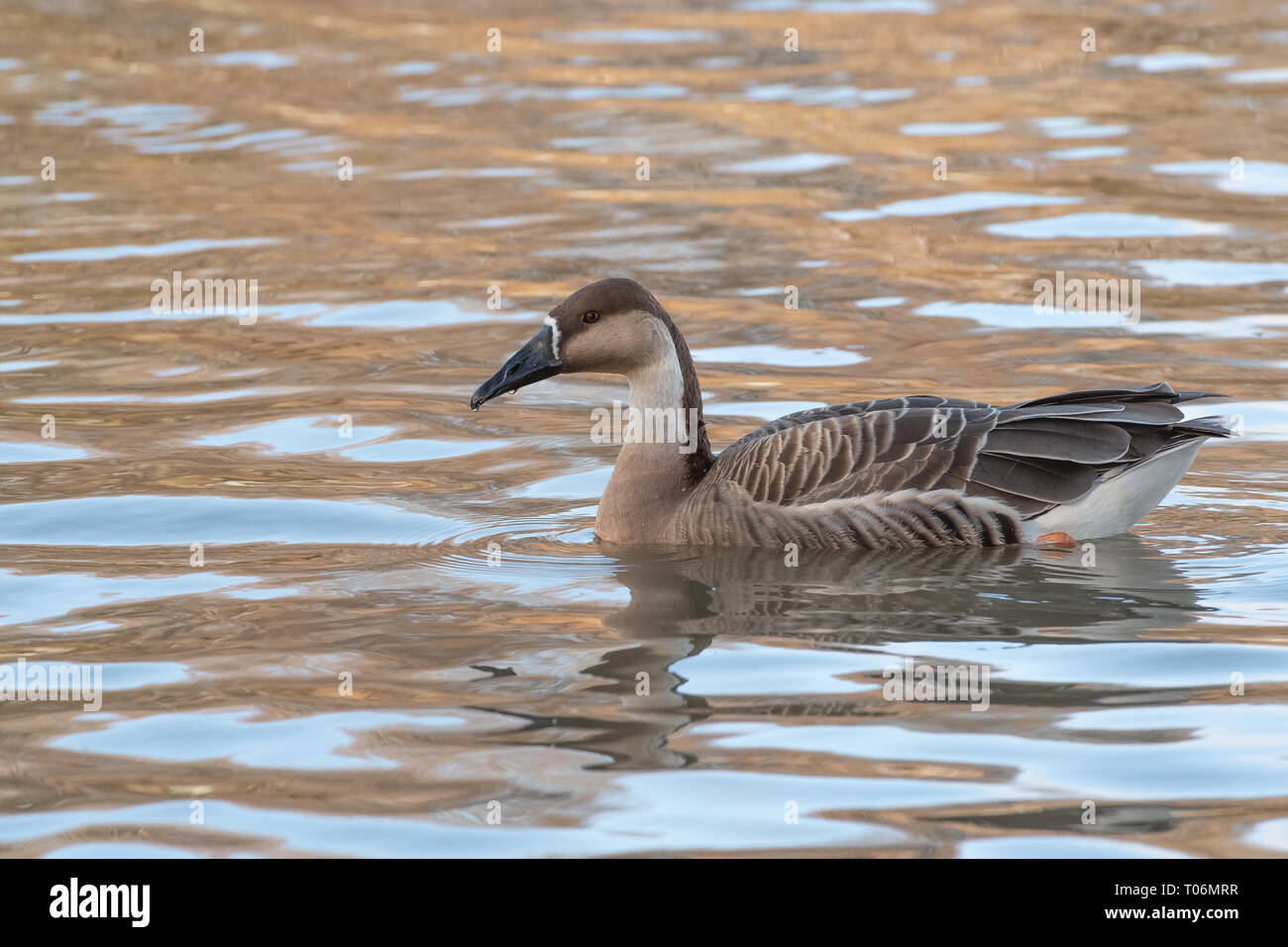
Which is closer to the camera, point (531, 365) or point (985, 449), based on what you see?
point (985, 449)

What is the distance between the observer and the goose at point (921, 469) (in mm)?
9117

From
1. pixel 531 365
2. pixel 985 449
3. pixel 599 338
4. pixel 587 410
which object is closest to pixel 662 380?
pixel 599 338

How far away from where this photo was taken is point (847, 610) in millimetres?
8406

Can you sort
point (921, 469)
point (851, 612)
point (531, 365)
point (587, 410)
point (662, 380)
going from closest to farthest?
point (851, 612)
point (921, 469)
point (531, 365)
point (662, 380)
point (587, 410)

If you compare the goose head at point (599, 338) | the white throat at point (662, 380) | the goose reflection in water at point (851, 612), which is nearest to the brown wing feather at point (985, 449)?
the goose reflection in water at point (851, 612)

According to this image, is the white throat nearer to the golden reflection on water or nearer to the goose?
the goose

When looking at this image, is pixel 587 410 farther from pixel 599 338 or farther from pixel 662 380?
pixel 599 338

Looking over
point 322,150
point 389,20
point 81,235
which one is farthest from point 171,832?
point 389,20

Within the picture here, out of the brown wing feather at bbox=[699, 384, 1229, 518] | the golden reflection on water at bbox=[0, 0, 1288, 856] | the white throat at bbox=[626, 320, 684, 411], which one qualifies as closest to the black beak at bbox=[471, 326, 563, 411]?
the white throat at bbox=[626, 320, 684, 411]

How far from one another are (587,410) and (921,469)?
14.0ft

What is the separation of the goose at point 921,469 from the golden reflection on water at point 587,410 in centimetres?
21

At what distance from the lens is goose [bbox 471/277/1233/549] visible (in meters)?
9.12

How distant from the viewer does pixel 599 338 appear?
31.8 feet

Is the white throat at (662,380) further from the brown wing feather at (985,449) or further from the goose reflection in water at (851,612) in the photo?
the goose reflection in water at (851,612)
